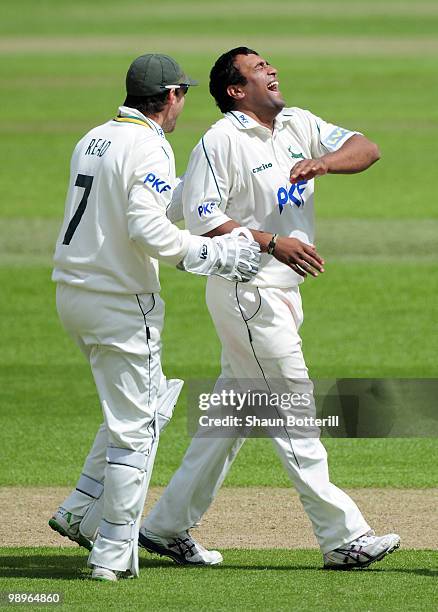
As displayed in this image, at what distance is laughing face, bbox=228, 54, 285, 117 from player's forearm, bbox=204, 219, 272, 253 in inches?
25.2

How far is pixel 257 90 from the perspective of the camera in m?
7.21

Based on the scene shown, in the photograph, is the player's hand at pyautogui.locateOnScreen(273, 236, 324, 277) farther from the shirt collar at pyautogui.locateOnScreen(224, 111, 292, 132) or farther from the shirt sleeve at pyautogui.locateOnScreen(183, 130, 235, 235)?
the shirt collar at pyautogui.locateOnScreen(224, 111, 292, 132)

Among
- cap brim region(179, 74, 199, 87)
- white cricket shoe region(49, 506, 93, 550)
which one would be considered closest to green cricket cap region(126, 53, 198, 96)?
cap brim region(179, 74, 199, 87)

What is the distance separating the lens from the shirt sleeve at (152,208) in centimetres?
639

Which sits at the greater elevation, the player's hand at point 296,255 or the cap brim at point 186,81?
the cap brim at point 186,81

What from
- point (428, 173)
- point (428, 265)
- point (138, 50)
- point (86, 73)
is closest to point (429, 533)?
point (428, 265)

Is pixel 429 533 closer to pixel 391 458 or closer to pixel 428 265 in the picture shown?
pixel 391 458

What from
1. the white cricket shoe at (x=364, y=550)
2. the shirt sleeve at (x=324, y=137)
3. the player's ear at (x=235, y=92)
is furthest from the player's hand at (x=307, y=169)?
the white cricket shoe at (x=364, y=550)

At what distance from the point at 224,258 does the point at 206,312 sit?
867 cm

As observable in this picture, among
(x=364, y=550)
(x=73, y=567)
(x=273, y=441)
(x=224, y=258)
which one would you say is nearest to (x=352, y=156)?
(x=224, y=258)

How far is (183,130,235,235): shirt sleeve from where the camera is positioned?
6.91 m

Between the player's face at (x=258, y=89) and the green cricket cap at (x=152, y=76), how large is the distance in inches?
19.9

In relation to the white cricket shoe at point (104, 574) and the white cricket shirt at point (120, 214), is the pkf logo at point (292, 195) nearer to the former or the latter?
the white cricket shirt at point (120, 214)

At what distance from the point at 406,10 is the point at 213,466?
191 ft
